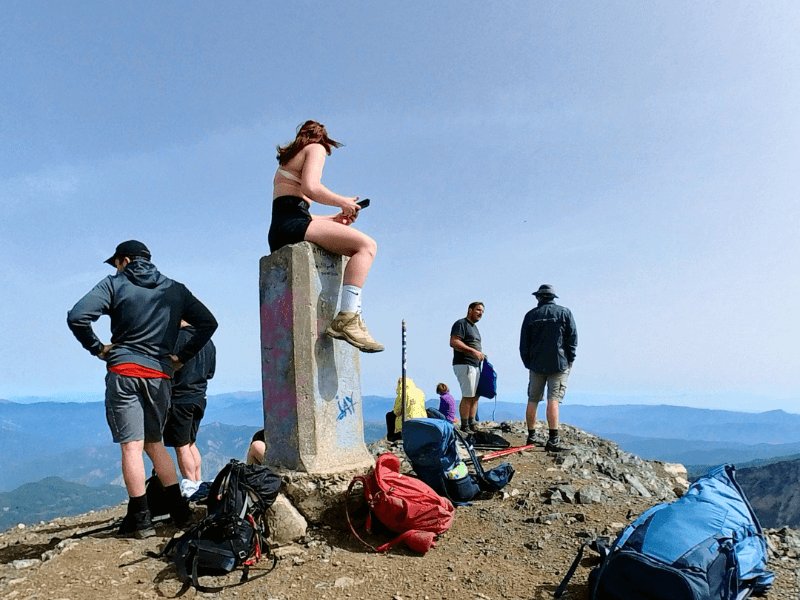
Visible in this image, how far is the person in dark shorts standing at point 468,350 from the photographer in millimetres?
8680

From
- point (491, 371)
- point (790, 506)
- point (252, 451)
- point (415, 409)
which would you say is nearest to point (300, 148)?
point (252, 451)

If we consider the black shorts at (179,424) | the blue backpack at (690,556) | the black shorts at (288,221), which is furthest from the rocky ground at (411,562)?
the black shorts at (288,221)

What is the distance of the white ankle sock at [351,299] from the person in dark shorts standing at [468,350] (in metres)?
4.48

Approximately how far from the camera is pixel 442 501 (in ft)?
13.9

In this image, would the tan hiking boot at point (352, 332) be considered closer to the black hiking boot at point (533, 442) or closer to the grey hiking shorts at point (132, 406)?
the grey hiking shorts at point (132, 406)

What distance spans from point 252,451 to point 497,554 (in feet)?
8.42

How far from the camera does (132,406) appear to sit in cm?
410

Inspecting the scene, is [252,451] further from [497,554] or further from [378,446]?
[378,446]

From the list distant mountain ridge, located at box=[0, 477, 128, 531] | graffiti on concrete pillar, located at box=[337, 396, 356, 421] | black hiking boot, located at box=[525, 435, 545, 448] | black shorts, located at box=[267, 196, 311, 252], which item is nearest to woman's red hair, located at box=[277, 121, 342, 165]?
black shorts, located at box=[267, 196, 311, 252]

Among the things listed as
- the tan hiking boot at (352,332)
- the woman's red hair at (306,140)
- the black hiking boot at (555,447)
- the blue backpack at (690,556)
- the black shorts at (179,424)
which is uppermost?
the woman's red hair at (306,140)

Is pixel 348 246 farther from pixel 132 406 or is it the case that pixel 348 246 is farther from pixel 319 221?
pixel 132 406

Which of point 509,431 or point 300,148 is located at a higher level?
point 300,148

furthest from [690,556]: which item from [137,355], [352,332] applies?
[137,355]

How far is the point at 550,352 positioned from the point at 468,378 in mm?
1746
